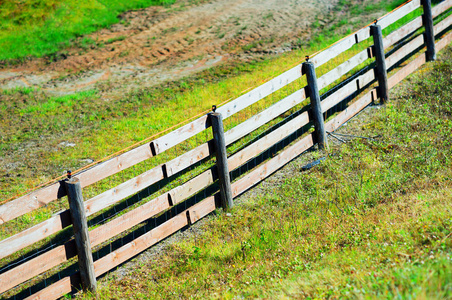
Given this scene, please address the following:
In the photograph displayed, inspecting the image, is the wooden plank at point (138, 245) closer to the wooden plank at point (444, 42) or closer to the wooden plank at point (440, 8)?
the wooden plank at point (444, 42)

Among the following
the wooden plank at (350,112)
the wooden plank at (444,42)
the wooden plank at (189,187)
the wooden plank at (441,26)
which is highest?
the wooden plank at (441,26)

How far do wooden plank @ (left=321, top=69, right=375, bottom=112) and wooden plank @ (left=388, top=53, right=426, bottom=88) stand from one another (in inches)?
26.1

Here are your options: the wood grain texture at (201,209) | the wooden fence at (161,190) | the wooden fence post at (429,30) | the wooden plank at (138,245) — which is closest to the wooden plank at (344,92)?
the wooden fence at (161,190)

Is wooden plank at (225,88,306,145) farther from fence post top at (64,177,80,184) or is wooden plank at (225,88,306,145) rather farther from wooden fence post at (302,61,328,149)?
fence post top at (64,177,80,184)

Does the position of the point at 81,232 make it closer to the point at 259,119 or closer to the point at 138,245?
the point at 138,245

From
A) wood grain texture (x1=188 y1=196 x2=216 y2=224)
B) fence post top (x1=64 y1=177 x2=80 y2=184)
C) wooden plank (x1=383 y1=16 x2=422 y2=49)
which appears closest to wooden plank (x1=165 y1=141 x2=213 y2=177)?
wood grain texture (x1=188 y1=196 x2=216 y2=224)

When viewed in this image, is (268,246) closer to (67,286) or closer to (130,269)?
(130,269)

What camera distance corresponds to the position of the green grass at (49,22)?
1609 centimetres

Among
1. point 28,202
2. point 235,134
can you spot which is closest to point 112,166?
point 28,202

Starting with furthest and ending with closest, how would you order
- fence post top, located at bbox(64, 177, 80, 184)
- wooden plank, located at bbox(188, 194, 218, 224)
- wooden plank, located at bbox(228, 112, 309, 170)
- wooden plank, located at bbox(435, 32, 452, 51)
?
wooden plank, located at bbox(435, 32, 452, 51)
wooden plank, located at bbox(228, 112, 309, 170)
wooden plank, located at bbox(188, 194, 218, 224)
fence post top, located at bbox(64, 177, 80, 184)

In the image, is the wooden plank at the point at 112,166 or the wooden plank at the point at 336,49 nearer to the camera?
the wooden plank at the point at 112,166

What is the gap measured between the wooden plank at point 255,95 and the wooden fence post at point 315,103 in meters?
0.18

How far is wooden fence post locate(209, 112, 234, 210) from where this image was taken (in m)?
6.45

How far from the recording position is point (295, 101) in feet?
25.6
